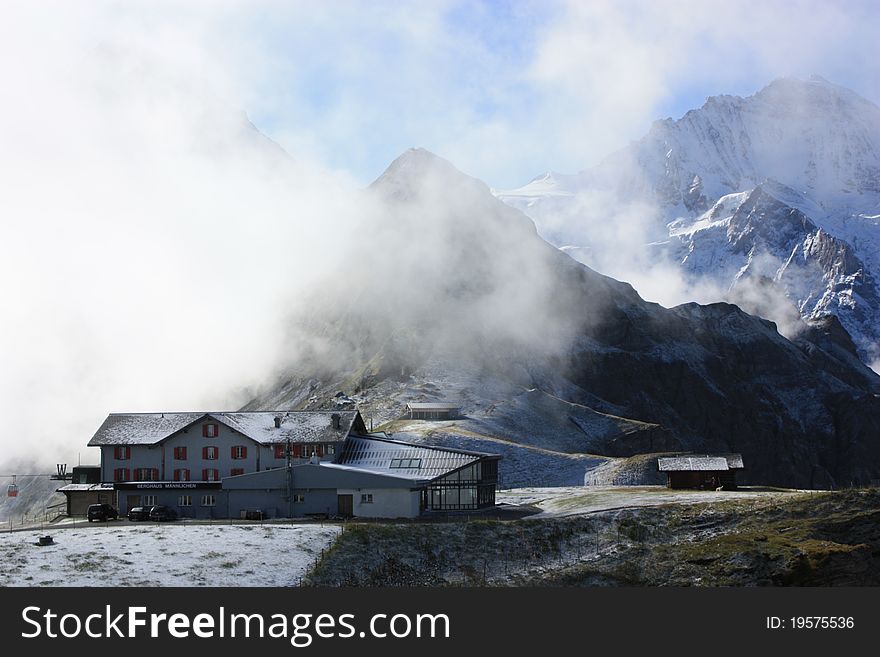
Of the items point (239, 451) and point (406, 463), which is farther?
point (239, 451)

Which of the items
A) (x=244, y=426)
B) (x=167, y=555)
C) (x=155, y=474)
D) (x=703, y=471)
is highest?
(x=244, y=426)

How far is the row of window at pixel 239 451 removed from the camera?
134 metres

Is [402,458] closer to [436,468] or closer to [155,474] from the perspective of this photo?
[436,468]

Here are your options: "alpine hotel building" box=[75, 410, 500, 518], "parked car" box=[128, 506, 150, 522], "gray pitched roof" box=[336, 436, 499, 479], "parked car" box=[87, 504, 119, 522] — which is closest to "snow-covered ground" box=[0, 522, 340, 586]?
"alpine hotel building" box=[75, 410, 500, 518]

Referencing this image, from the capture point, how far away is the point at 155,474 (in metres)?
135

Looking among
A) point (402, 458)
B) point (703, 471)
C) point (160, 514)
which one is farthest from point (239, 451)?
point (703, 471)

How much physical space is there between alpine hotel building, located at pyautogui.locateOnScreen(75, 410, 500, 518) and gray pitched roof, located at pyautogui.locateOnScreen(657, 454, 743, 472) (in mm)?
27348

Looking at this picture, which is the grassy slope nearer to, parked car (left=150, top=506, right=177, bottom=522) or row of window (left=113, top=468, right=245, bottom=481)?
parked car (left=150, top=506, right=177, bottom=522)

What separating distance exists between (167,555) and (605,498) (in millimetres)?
53524

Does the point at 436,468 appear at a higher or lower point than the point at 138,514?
higher

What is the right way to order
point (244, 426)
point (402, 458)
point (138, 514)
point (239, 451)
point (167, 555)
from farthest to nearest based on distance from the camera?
point (244, 426) → point (239, 451) → point (402, 458) → point (138, 514) → point (167, 555)

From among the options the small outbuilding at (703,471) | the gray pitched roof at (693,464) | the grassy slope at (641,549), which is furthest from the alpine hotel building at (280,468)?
the small outbuilding at (703,471)

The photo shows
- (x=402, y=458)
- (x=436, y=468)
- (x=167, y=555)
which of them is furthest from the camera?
(x=402, y=458)

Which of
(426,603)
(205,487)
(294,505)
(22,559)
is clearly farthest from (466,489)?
(426,603)
